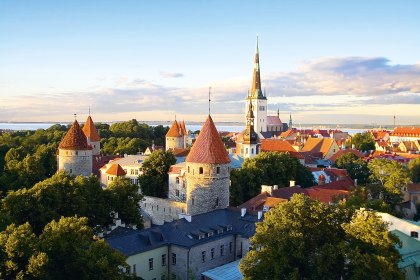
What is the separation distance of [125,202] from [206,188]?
5999 millimetres

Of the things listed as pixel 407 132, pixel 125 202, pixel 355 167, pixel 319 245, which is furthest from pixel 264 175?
pixel 407 132

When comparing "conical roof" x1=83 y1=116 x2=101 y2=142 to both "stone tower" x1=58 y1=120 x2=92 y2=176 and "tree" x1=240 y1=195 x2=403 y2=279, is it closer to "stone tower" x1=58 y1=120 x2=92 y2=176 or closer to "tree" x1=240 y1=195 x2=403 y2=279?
"stone tower" x1=58 y1=120 x2=92 y2=176

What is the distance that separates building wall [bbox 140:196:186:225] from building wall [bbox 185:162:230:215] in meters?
3.93

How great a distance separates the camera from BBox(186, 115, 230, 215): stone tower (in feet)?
115

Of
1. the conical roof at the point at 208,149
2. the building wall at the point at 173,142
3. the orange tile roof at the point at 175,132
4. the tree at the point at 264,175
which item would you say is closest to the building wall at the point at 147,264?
the conical roof at the point at 208,149

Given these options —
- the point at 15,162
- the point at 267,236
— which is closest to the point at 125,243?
the point at 267,236

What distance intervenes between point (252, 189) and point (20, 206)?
22.4 m

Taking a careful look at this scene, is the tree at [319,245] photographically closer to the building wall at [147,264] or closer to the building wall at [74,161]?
the building wall at [147,264]

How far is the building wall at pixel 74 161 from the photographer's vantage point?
155 ft

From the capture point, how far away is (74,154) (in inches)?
1863

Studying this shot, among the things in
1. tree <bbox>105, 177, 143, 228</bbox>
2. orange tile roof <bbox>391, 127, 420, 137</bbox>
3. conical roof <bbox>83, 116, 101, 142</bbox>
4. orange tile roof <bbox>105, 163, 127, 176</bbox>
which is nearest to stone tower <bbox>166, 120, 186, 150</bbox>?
conical roof <bbox>83, 116, 101, 142</bbox>

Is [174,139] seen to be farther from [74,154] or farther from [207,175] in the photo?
[207,175]

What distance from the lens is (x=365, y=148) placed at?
102938 mm

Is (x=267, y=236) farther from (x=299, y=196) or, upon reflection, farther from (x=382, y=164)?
(x=382, y=164)
